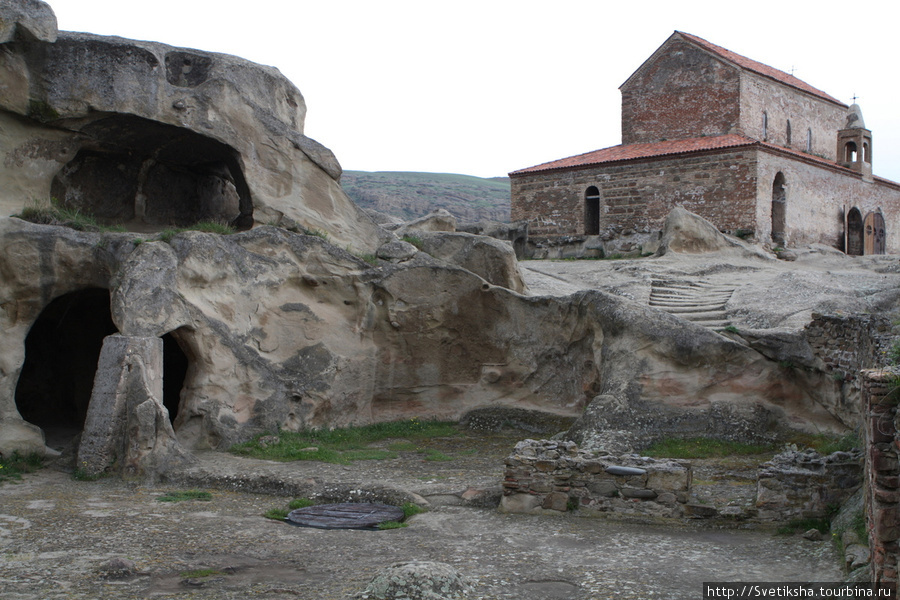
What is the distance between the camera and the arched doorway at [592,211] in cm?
3023

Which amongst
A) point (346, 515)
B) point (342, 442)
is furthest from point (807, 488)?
point (342, 442)

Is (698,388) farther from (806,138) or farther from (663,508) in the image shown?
(806,138)

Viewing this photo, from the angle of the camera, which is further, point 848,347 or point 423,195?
point 423,195

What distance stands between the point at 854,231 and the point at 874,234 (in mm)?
910

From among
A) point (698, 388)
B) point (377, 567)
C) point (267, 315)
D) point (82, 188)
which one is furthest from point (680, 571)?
point (82, 188)

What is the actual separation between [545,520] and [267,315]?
6.52 meters

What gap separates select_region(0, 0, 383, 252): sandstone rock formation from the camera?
13539mm

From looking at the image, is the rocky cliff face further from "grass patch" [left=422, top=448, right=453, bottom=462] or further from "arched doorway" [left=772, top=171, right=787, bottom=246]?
"arched doorway" [left=772, top=171, right=787, bottom=246]

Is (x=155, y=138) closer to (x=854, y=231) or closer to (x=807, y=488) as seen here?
(x=807, y=488)

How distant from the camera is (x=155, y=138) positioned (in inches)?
595

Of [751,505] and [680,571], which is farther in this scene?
[751,505]

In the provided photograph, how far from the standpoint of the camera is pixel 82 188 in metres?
15.6

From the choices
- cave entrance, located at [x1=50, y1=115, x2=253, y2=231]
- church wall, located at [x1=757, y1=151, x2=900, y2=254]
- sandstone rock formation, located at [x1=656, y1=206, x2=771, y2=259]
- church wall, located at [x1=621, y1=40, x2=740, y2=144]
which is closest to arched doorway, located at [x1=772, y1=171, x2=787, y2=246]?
church wall, located at [x1=757, y1=151, x2=900, y2=254]

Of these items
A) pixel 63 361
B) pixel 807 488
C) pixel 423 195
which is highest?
pixel 423 195
